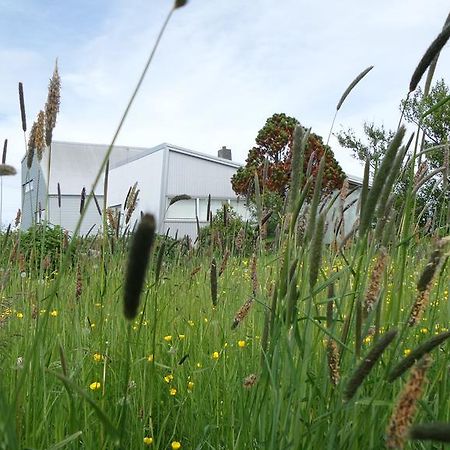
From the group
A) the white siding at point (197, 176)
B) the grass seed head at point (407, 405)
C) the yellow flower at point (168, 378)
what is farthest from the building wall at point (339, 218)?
the white siding at point (197, 176)

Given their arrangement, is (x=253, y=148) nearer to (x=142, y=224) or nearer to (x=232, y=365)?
(x=232, y=365)

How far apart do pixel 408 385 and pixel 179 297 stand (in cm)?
306

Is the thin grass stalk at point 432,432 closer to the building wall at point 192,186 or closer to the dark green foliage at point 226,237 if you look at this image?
the dark green foliage at point 226,237

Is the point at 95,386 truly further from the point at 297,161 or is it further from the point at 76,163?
the point at 76,163

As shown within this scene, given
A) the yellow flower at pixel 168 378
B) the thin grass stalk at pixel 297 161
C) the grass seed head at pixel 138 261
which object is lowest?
the yellow flower at pixel 168 378

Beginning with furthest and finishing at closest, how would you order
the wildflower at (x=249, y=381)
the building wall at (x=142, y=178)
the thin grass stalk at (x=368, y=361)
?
1. the building wall at (x=142, y=178)
2. the wildflower at (x=249, y=381)
3. the thin grass stalk at (x=368, y=361)

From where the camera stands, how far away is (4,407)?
79 centimetres

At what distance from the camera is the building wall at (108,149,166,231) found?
96.7ft

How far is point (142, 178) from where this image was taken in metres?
31.5

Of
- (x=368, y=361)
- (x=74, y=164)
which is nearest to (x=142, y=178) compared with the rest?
(x=74, y=164)

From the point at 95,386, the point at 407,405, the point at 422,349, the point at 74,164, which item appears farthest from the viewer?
the point at 74,164

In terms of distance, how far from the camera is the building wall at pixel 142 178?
29484 millimetres

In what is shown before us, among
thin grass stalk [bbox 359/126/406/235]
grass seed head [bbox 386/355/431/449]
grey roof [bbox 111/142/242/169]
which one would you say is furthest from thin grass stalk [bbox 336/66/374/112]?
grey roof [bbox 111/142/242/169]

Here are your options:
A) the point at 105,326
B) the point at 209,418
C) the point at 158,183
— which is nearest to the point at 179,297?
the point at 105,326
